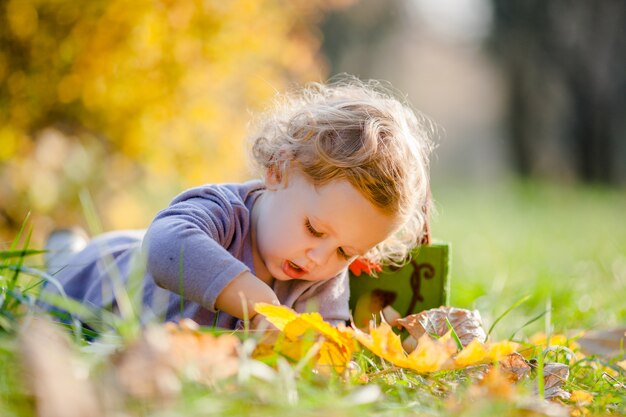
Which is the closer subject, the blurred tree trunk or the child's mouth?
the child's mouth

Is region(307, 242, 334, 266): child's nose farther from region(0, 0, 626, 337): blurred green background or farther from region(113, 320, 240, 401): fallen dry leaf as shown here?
region(0, 0, 626, 337): blurred green background

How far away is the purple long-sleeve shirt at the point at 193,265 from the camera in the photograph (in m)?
1.61

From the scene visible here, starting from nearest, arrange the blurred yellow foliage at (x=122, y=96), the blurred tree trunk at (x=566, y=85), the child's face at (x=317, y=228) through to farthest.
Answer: the child's face at (x=317, y=228), the blurred yellow foliage at (x=122, y=96), the blurred tree trunk at (x=566, y=85)

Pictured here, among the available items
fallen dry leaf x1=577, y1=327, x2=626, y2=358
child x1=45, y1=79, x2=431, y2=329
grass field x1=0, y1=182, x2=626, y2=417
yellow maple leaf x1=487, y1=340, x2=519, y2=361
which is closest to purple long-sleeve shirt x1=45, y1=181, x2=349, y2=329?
child x1=45, y1=79, x2=431, y2=329

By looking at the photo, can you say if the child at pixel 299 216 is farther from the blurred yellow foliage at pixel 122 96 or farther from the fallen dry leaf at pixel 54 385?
the blurred yellow foliage at pixel 122 96

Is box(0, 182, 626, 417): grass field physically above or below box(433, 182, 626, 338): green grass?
above

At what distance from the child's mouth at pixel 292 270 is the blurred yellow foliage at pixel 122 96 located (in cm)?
270

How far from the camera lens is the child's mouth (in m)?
1.84

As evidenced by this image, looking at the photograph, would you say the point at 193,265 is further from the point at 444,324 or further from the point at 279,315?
the point at 444,324

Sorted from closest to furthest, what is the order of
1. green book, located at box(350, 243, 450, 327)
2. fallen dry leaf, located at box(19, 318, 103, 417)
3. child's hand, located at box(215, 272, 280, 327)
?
1. fallen dry leaf, located at box(19, 318, 103, 417)
2. child's hand, located at box(215, 272, 280, 327)
3. green book, located at box(350, 243, 450, 327)

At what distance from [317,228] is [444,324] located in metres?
0.37

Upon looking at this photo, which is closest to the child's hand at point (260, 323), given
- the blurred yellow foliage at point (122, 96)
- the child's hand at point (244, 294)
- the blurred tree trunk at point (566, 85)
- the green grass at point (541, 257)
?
the child's hand at point (244, 294)

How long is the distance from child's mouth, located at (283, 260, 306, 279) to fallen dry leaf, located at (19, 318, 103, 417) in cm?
97

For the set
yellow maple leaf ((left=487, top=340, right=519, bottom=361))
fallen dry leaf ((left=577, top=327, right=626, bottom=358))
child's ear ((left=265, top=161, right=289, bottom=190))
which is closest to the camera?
yellow maple leaf ((left=487, top=340, right=519, bottom=361))
